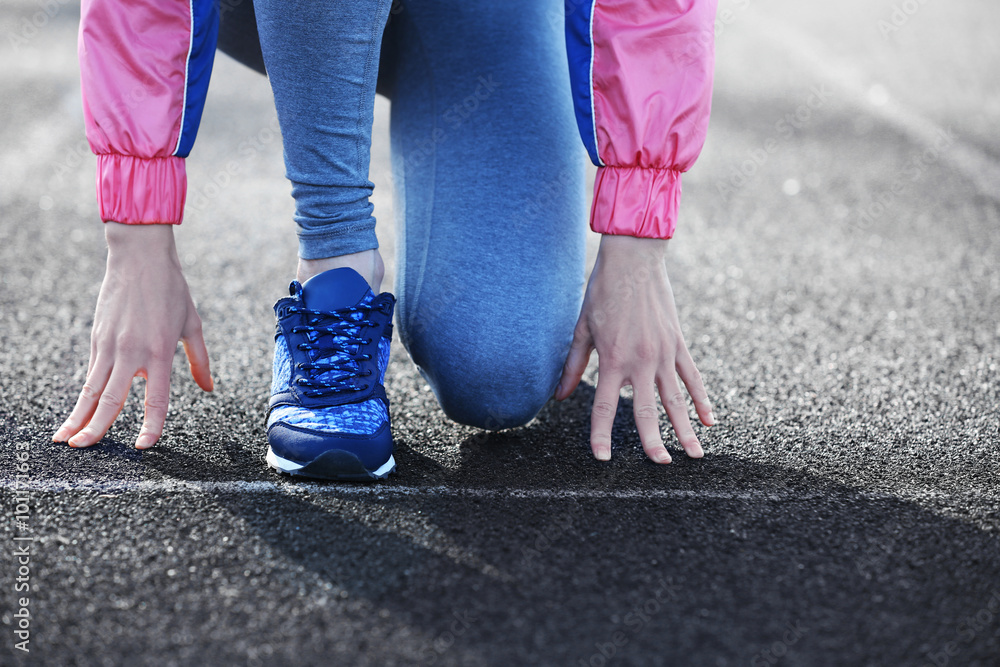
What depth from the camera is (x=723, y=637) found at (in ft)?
3.34

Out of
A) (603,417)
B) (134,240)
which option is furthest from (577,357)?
(134,240)

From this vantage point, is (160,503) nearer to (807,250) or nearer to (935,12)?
(807,250)

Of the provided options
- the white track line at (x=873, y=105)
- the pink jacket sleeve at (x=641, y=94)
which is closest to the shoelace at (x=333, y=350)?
the pink jacket sleeve at (x=641, y=94)

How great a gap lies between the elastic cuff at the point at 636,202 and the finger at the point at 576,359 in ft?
0.59

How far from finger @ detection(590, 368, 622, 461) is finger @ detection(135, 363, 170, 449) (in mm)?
687

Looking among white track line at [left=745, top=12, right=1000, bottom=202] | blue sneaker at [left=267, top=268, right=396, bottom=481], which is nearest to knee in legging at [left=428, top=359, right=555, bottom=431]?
blue sneaker at [left=267, top=268, right=396, bottom=481]

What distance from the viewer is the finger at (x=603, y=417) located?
138 cm

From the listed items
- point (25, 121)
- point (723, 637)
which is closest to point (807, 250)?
point (723, 637)

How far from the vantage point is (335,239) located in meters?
1.42

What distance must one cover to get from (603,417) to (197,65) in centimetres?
87

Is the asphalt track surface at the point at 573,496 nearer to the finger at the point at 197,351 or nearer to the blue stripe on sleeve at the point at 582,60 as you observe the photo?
the finger at the point at 197,351

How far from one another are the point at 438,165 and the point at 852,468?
0.94 metres

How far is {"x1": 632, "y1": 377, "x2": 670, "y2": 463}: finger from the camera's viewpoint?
136cm

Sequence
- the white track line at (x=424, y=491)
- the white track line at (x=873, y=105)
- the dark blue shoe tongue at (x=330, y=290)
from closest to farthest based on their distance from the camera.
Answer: the white track line at (x=424, y=491)
the dark blue shoe tongue at (x=330, y=290)
the white track line at (x=873, y=105)
